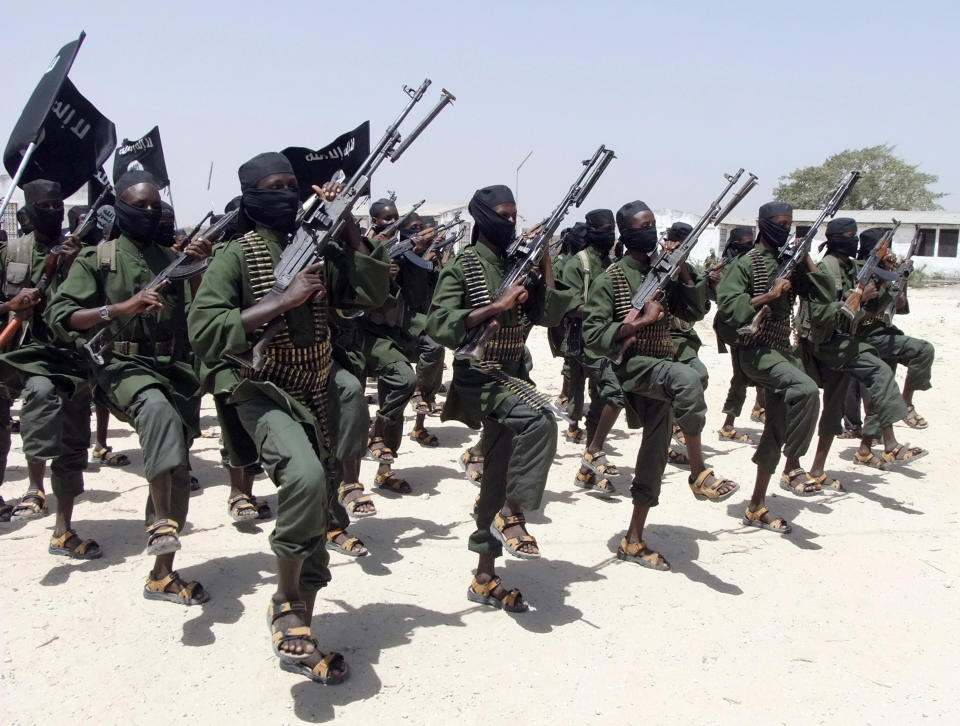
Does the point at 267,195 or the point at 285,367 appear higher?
the point at 267,195

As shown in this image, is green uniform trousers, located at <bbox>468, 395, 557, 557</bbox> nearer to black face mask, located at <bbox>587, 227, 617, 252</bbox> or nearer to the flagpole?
the flagpole

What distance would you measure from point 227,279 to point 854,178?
585cm

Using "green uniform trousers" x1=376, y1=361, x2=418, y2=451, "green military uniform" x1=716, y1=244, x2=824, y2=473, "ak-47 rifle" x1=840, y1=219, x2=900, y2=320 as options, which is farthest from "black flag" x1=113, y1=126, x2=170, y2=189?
"ak-47 rifle" x1=840, y1=219, x2=900, y2=320

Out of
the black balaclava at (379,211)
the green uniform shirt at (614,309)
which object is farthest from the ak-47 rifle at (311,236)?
the black balaclava at (379,211)

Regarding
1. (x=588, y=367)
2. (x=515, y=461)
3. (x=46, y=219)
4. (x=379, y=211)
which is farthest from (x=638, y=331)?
(x=46, y=219)

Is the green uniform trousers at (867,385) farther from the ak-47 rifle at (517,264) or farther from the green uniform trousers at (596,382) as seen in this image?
the ak-47 rifle at (517,264)

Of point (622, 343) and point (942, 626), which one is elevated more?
point (622, 343)

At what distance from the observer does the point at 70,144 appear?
246 inches

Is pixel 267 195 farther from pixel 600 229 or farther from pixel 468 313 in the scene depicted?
pixel 600 229

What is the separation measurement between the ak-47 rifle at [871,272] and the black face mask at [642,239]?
101 inches

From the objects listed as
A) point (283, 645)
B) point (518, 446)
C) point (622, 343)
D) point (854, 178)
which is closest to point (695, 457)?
point (622, 343)

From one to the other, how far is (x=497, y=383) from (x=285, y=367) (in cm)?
122

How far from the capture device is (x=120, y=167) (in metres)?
6.70

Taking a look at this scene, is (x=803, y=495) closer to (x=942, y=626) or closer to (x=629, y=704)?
(x=942, y=626)
